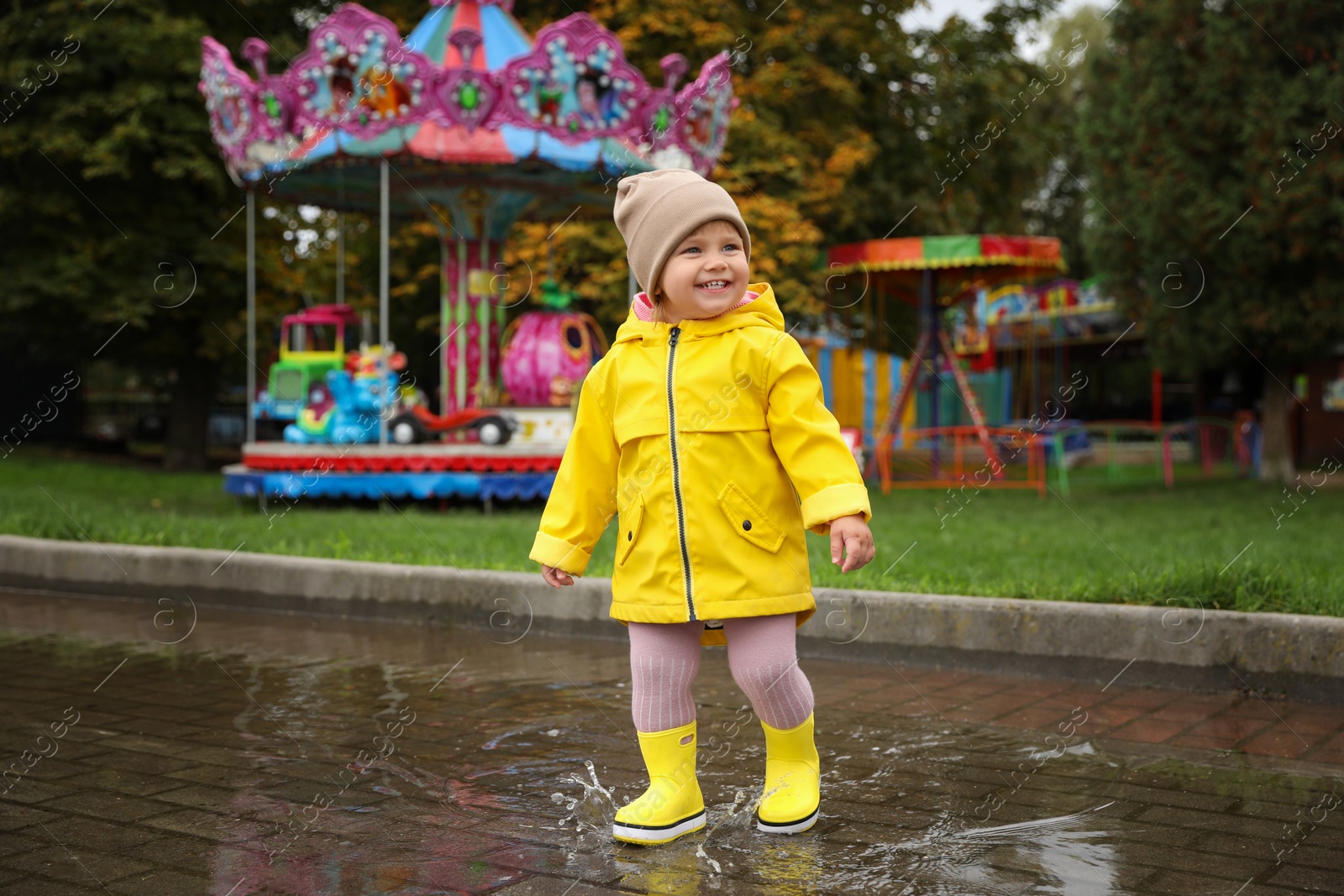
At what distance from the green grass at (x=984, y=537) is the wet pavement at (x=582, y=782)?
0.78 m

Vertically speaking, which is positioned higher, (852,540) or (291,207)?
(291,207)

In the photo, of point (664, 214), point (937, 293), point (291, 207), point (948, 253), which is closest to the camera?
point (664, 214)

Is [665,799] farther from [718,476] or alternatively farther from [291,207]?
[291,207]

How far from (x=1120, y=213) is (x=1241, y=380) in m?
13.2

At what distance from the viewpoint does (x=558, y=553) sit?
12.1 ft

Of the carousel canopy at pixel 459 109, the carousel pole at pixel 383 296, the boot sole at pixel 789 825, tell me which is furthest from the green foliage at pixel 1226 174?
the boot sole at pixel 789 825

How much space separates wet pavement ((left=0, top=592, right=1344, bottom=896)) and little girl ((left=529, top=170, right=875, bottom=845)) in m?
0.23

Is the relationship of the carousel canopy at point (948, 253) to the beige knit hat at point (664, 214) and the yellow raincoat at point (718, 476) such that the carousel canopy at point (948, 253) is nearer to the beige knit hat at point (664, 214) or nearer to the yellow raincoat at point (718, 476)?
the beige knit hat at point (664, 214)

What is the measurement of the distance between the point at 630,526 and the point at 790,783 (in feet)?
2.61

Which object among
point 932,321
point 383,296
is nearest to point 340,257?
point 383,296

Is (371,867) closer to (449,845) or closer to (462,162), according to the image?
(449,845)

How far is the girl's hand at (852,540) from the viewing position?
10.9ft

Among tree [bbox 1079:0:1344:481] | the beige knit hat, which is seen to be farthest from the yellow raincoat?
tree [bbox 1079:0:1344:481]

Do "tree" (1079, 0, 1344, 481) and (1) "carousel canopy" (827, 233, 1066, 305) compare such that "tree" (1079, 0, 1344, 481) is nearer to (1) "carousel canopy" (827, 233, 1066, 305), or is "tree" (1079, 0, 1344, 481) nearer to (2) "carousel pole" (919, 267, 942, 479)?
(1) "carousel canopy" (827, 233, 1066, 305)
